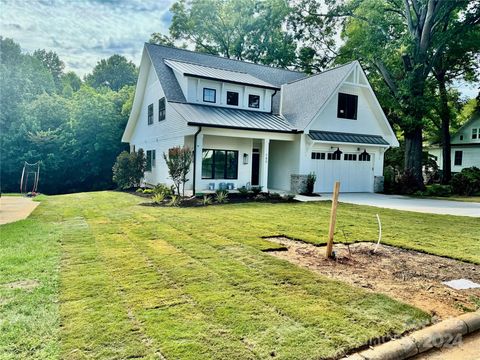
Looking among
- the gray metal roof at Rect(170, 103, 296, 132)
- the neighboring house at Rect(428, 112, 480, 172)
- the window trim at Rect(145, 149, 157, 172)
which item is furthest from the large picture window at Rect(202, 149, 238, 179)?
the neighboring house at Rect(428, 112, 480, 172)

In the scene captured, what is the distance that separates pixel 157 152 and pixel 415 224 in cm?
1359

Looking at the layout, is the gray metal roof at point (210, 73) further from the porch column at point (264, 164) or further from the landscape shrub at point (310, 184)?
the landscape shrub at point (310, 184)

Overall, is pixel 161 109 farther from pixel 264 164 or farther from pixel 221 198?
pixel 221 198

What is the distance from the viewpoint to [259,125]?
15.6 m

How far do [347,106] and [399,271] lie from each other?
14.6 m

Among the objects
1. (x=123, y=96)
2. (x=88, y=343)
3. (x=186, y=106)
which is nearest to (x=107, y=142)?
(x=123, y=96)

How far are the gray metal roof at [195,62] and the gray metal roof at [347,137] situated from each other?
3.45 meters

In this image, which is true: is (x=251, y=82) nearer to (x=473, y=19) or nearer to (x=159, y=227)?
(x=159, y=227)

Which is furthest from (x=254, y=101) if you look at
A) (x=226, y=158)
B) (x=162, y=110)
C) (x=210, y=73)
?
(x=162, y=110)

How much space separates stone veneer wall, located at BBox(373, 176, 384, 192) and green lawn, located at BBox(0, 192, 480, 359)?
12.0 meters

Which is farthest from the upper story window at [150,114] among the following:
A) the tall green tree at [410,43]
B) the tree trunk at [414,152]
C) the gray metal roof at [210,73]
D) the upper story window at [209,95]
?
the tree trunk at [414,152]

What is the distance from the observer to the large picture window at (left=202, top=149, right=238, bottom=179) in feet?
50.1

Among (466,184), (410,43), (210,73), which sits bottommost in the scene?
(466,184)

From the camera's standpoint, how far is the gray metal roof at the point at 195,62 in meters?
16.5
